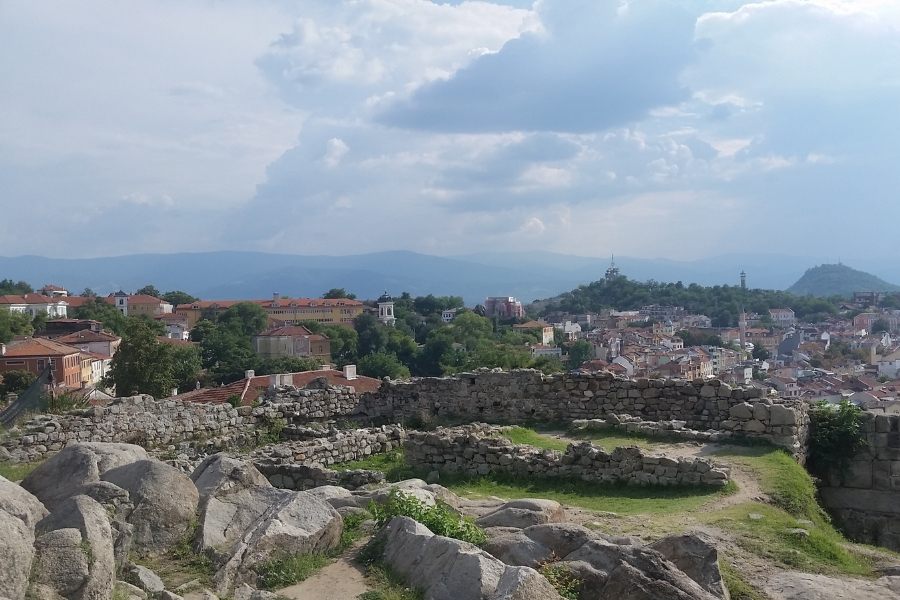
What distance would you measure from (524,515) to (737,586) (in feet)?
8.32

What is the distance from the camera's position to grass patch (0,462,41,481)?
44.7 feet

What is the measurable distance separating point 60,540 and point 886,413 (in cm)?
1513

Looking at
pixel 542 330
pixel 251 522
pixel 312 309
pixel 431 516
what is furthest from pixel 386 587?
pixel 312 309

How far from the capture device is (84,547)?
24.7 feet

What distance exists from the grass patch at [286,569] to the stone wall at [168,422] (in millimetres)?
8583

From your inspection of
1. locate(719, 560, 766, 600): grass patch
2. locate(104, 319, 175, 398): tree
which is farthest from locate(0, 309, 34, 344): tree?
locate(719, 560, 766, 600): grass patch

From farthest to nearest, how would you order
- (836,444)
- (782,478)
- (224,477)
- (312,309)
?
(312,309) → (836,444) → (782,478) → (224,477)

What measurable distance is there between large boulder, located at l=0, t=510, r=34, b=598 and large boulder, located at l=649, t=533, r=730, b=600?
6070 mm

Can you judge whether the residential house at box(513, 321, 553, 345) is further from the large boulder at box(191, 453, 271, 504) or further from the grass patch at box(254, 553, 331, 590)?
the grass patch at box(254, 553, 331, 590)

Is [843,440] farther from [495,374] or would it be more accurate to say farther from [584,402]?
[495,374]

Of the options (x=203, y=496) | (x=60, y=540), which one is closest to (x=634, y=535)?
(x=203, y=496)

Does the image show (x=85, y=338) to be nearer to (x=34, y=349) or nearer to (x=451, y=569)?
(x=34, y=349)

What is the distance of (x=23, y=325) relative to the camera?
108 meters

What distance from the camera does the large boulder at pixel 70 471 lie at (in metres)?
9.84
